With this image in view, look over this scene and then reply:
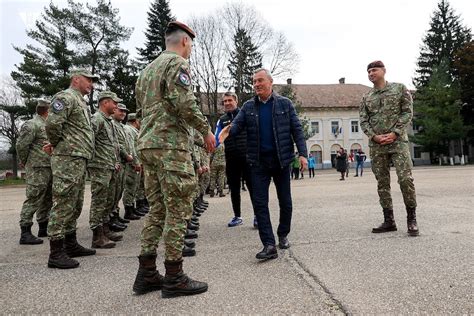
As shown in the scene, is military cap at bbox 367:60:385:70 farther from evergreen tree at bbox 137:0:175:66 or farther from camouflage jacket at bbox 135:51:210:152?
evergreen tree at bbox 137:0:175:66

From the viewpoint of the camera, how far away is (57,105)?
169 inches

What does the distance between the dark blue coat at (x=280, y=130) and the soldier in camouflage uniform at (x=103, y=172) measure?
210 centimetres

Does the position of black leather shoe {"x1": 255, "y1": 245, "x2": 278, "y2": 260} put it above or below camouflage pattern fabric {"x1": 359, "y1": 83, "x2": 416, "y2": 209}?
below

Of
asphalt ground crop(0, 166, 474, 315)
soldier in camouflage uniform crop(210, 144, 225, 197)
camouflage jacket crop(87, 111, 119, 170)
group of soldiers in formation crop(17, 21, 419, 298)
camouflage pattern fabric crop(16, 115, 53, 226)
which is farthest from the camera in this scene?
soldier in camouflage uniform crop(210, 144, 225, 197)

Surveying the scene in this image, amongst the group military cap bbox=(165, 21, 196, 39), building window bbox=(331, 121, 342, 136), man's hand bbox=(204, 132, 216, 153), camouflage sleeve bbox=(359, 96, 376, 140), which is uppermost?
building window bbox=(331, 121, 342, 136)

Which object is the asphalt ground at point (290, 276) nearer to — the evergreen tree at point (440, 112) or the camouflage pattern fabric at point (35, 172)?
the camouflage pattern fabric at point (35, 172)

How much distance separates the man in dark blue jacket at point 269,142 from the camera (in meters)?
4.18

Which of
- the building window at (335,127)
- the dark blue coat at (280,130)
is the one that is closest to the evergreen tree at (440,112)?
the building window at (335,127)

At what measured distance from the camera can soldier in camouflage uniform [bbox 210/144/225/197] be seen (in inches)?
430

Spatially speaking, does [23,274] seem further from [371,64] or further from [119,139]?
[371,64]

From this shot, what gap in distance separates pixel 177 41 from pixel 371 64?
3090mm

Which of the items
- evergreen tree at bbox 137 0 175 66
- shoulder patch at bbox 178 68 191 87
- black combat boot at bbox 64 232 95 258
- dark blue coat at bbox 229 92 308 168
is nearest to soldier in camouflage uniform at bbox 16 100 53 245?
black combat boot at bbox 64 232 95 258

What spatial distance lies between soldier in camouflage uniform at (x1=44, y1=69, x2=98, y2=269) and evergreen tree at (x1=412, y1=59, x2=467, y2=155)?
46.9 m

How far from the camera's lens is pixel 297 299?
2.66 m
